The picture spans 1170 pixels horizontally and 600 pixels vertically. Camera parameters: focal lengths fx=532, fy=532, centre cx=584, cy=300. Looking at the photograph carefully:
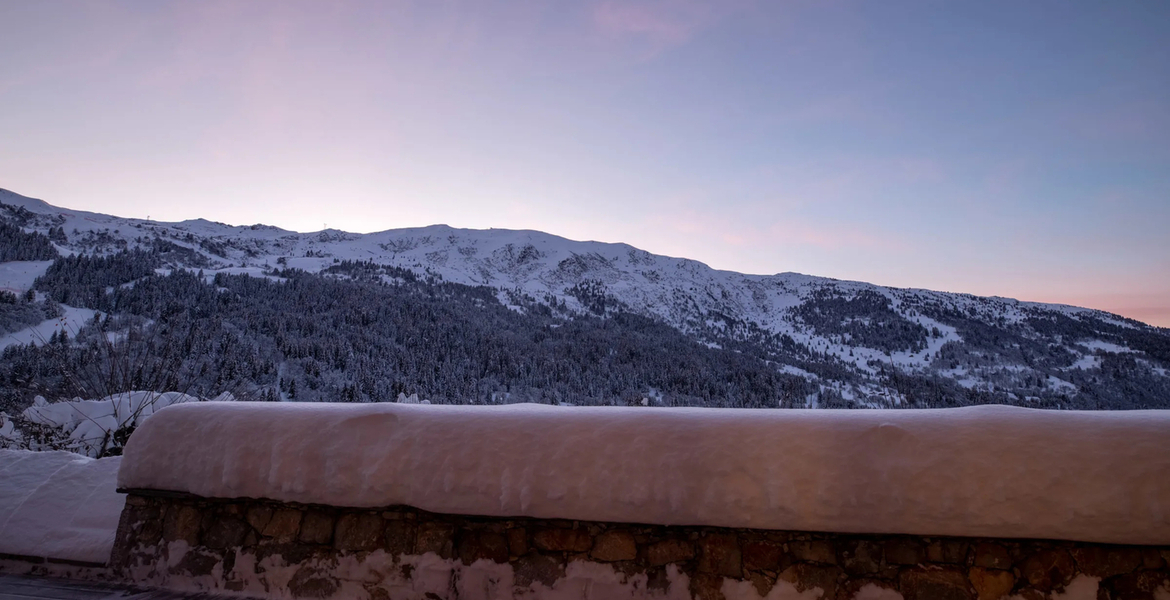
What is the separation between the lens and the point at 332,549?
2840 millimetres

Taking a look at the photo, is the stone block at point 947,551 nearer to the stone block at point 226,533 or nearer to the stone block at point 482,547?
the stone block at point 482,547

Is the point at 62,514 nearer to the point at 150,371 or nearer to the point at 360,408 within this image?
the point at 360,408

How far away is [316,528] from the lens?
2.87 meters

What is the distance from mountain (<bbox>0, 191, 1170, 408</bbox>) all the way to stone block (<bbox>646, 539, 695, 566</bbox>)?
5.47 meters

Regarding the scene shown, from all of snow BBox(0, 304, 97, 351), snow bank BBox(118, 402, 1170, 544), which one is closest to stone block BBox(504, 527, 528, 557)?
snow bank BBox(118, 402, 1170, 544)

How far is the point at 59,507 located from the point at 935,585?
5.26 meters

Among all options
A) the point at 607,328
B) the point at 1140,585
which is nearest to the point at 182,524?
the point at 1140,585

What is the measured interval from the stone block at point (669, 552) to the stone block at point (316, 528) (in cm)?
171

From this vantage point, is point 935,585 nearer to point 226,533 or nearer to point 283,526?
point 283,526

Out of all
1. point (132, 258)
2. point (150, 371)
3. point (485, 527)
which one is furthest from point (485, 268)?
point (485, 527)

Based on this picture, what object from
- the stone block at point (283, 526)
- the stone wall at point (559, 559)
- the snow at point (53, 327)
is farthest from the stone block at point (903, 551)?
the snow at point (53, 327)


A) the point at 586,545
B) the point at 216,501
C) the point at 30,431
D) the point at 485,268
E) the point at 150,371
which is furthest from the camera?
the point at 485,268

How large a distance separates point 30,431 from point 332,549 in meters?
5.92

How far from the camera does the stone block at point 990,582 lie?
7.41 ft
